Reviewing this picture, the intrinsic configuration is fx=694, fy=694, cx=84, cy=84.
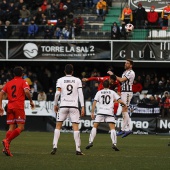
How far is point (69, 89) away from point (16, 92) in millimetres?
1258

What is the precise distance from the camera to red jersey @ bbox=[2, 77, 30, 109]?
16.1m

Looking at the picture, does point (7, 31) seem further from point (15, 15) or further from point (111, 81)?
point (111, 81)

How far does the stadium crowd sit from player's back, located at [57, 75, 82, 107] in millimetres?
16088

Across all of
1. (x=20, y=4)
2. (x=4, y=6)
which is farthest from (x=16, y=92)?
(x=4, y=6)

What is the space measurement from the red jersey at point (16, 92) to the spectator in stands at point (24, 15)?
24656 mm

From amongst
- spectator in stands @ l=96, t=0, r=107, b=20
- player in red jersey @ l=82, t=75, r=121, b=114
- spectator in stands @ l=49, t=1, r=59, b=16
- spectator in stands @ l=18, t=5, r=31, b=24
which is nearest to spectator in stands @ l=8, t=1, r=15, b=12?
spectator in stands @ l=18, t=5, r=31, b=24

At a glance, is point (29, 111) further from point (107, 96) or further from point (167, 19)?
point (107, 96)

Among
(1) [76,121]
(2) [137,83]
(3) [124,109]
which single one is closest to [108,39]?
(2) [137,83]

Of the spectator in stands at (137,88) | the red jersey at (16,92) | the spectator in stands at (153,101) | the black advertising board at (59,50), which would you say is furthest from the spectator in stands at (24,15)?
the red jersey at (16,92)

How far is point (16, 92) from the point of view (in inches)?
635

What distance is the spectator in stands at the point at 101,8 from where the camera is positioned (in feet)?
131

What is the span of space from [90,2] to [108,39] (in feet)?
13.7

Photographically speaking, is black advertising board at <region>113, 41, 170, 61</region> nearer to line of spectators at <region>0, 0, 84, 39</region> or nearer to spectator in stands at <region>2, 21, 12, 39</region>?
line of spectators at <region>0, 0, 84, 39</region>

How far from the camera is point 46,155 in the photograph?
1605 cm
